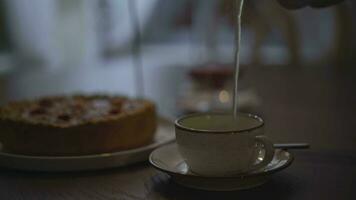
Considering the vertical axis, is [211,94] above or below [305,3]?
below

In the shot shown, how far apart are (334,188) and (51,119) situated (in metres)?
0.48

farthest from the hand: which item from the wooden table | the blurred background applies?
the wooden table

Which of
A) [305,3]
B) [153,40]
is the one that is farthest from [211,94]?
[153,40]

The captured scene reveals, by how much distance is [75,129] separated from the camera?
0.93 meters

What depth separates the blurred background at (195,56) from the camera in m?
1.45

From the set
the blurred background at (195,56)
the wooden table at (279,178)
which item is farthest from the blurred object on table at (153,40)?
the wooden table at (279,178)

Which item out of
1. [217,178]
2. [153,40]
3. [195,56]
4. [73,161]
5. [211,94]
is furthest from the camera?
[153,40]

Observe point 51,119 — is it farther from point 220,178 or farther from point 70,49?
point 70,49

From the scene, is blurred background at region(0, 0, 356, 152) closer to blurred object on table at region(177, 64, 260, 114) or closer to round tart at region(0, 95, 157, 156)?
blurred object on table at region(177, 64, 260, 114)

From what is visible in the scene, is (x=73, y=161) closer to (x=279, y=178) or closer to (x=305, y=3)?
(x=279, y=178)

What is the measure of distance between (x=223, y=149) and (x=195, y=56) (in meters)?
2.24

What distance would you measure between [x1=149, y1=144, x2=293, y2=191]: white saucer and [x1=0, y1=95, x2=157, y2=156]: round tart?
116 mm

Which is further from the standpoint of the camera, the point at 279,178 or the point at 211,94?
the point at 211,94

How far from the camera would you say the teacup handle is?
77 cm
